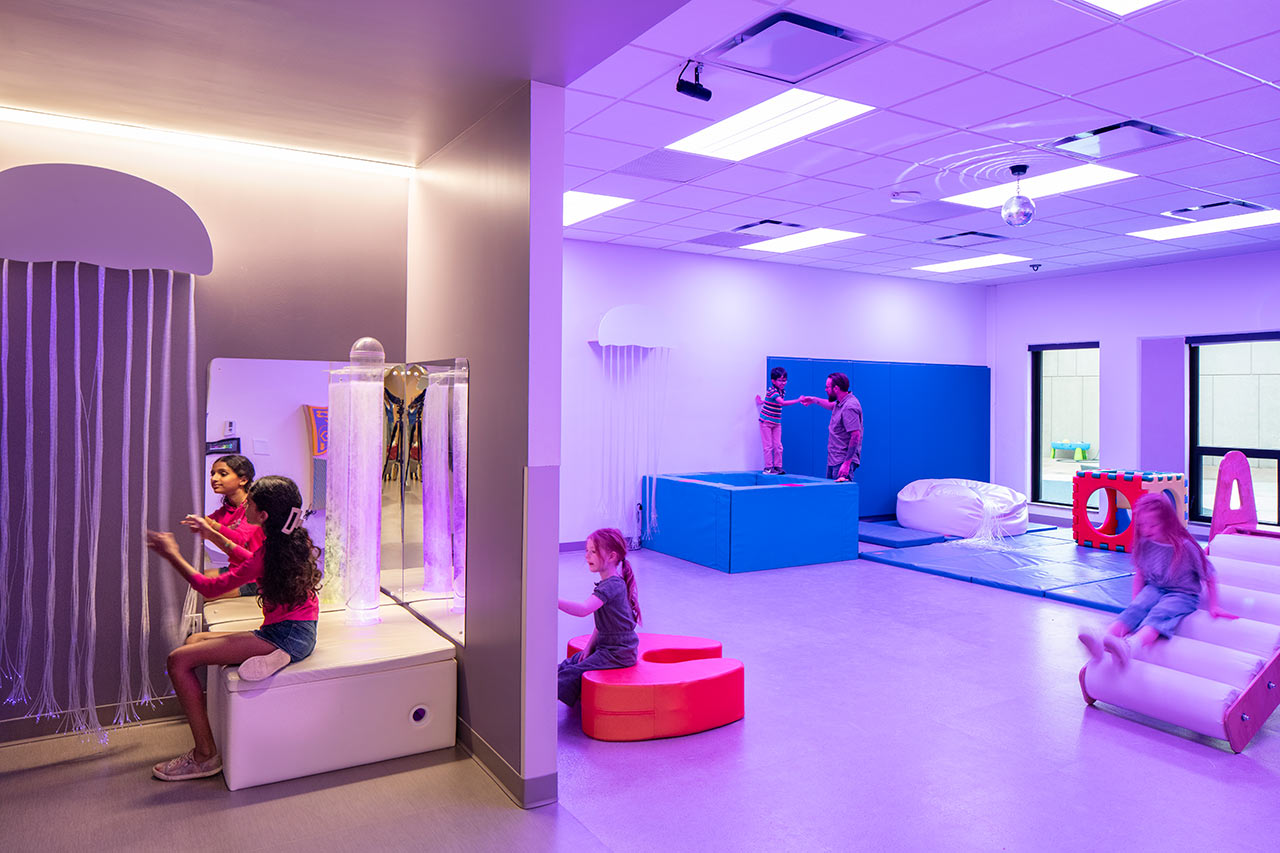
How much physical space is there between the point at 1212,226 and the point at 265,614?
8.66 m

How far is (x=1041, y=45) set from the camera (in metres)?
4.01

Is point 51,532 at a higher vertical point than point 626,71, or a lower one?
lower

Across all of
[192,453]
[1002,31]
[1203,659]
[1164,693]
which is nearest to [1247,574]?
[1203,659]

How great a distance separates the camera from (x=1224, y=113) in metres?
4.91

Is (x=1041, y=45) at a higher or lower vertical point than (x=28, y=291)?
higher

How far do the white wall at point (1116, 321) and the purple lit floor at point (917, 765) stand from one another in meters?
5.69

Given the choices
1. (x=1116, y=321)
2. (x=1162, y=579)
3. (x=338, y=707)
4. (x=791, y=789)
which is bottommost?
(x=791, y=789)

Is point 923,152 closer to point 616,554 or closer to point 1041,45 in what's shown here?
point 1041,45

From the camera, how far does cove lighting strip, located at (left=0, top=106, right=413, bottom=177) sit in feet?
12.3

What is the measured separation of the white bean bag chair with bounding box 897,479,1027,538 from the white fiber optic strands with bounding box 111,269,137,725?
7999mm

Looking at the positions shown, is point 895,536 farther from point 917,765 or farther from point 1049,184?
point 917,765

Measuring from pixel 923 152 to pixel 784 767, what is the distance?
4084mm

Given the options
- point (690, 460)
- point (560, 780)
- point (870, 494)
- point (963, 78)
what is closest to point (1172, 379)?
point (870, 494)

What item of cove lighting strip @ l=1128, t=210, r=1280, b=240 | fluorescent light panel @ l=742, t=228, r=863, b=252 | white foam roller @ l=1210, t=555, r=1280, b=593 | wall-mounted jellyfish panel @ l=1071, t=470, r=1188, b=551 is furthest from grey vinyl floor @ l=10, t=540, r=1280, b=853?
cove lighting strip @ l=1128, t=210, r=1280, b=240
